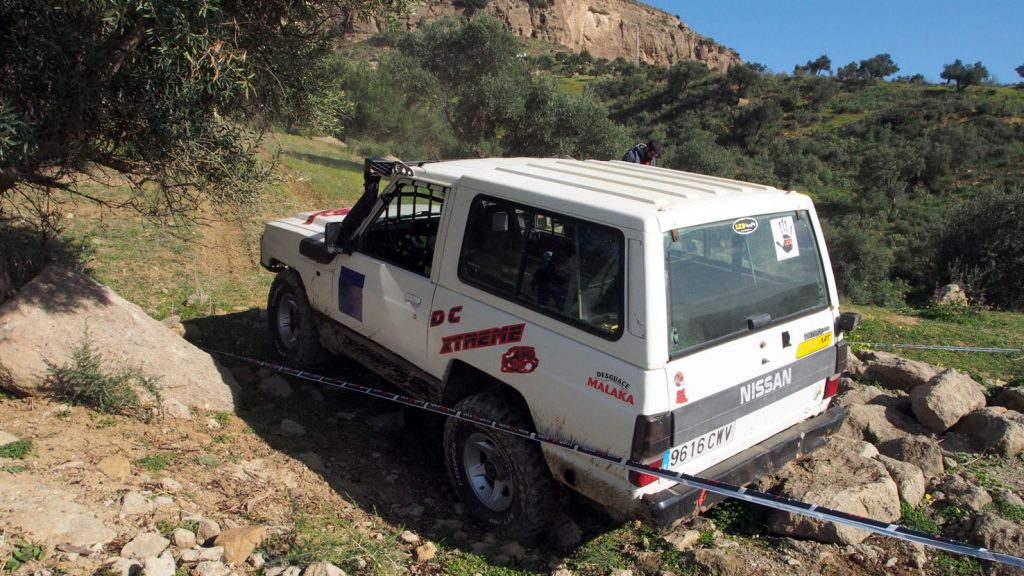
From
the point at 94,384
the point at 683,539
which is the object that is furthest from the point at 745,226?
the point at 94,384

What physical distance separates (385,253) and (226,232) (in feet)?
19.0

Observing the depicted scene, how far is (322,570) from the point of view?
123 inches

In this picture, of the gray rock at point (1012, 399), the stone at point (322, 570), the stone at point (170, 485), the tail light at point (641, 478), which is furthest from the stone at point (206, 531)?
the gray rock at point (1012, 399)

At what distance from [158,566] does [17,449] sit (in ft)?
4.72

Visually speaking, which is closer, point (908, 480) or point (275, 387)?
point (908, 480)

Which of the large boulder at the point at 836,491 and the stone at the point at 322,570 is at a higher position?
the large boulder at the point at 836,491

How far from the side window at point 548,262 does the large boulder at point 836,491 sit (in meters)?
1.62

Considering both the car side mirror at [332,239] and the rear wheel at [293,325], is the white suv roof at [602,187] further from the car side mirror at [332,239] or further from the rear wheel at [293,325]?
the rear wheel at [293,325]

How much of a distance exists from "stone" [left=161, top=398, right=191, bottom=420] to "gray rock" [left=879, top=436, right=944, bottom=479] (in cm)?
475

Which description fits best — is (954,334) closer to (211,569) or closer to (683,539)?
(683,539)

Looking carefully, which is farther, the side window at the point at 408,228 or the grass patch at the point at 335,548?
the side window at the point at 408,228

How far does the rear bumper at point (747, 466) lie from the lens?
3.20 metres

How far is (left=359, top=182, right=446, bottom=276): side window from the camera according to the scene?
14.5ft

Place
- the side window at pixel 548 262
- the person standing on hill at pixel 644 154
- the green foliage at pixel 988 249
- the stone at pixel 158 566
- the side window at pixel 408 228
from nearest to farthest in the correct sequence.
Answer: the stone at pixel 158 566 → the side window at pixel 548 262 → the side window at pixel 408 228 → the person standing on hill at pixel 644 154 → the green foliage at pixel 988 249
